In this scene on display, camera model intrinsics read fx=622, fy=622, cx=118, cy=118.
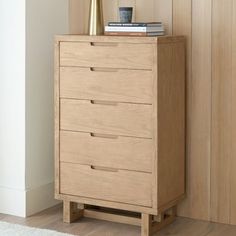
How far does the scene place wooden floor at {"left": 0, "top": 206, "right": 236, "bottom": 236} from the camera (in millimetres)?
2895

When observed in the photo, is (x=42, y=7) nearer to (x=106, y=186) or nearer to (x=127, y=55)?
(x=127, y=55)

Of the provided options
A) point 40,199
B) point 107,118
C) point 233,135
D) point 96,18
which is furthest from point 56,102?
point 233,135

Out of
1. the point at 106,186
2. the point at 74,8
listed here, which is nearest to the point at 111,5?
the point at 74,8

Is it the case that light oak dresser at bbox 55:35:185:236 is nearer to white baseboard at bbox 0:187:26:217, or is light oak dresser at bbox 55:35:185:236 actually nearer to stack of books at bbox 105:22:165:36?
stack of books at bbox 105:22:165:36

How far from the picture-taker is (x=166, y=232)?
292cm

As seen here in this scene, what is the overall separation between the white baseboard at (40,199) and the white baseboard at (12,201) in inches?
1.2

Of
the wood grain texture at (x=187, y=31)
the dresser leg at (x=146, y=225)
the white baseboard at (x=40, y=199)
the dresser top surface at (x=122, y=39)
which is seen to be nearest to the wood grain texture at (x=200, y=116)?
the wood grain texture at (x=187, y=31)

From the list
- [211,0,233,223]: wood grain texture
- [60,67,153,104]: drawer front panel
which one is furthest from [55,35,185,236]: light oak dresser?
[211,0,233,223]: wood grain texture

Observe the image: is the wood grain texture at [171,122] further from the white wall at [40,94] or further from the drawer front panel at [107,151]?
the white wall at [40,94]

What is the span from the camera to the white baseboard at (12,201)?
3.12m

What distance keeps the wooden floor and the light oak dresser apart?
4 cm

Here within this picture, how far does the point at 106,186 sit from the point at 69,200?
23 cm

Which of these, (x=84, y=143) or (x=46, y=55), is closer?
(x=84, y=143)

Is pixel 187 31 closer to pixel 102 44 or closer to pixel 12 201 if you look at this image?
pixel 102 44
